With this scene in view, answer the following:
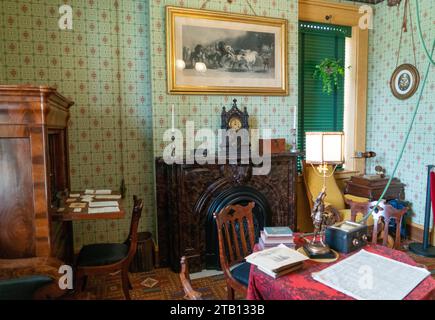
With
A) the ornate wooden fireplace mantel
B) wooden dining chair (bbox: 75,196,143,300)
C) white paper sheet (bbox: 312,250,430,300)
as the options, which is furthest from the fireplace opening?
white paper sheet (bbox: 312,250,430,300)

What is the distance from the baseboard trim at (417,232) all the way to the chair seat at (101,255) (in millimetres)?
3518

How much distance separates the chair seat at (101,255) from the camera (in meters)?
2.58

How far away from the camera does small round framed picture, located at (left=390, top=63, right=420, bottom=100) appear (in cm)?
410

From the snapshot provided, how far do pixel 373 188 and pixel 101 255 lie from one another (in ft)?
10.5

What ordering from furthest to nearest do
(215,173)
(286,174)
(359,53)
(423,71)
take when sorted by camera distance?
1. (359,53)
2. (423,71)
3. (286,174)
4. (215,173)

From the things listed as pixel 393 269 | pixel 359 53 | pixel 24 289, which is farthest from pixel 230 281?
pixel 359 53

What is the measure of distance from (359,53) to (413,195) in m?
2.00

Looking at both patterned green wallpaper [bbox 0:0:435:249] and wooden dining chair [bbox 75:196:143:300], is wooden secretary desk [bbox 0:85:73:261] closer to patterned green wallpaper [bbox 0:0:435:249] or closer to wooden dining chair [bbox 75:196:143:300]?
wooden dining chair [bbox 75:196:143:300]

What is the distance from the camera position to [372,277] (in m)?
1.64

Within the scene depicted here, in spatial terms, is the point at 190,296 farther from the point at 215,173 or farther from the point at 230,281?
the point at 215,173

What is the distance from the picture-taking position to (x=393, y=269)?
1.73 metres

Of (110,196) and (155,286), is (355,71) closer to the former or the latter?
(110,196)

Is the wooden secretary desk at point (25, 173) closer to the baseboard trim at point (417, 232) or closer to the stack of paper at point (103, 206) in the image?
the stack of paper at point (103, 206)

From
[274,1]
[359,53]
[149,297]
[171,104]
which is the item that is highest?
[274,1]
